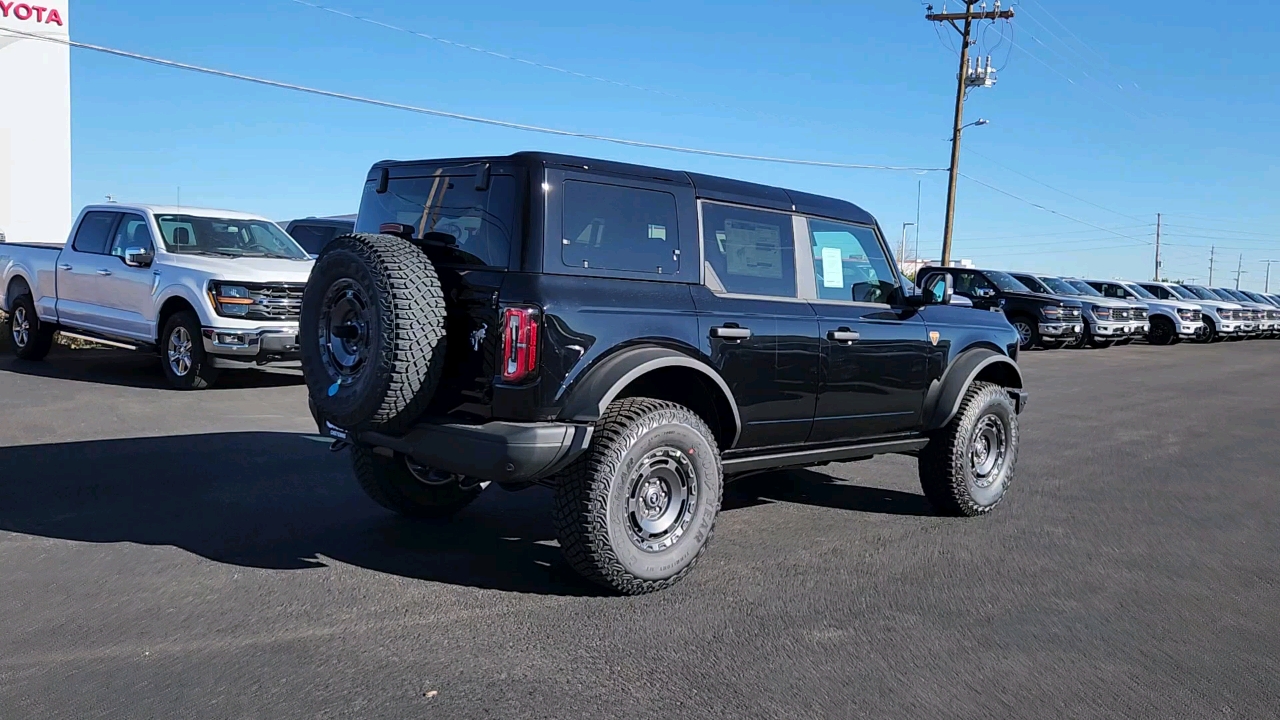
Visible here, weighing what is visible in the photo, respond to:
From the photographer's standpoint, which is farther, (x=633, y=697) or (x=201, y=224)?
(x=201, y=224)

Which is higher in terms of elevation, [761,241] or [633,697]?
[761,241]

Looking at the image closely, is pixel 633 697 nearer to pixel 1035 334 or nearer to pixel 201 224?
pixel 201 224

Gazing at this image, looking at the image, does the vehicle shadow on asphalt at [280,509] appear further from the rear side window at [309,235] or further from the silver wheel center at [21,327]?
the rear side window at [309,235]

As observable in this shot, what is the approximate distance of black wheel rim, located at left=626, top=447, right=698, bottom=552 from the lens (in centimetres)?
505

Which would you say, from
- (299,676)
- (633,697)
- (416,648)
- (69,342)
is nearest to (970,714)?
(633,697)

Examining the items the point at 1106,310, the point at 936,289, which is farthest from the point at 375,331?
the point at 1106,310

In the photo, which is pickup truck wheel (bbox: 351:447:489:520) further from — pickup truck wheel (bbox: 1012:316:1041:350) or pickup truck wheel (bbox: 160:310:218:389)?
pickup truck wheel (bbox: 1012:316:1041:350)

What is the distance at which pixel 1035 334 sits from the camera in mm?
24578

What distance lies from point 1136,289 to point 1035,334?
883 centimetres

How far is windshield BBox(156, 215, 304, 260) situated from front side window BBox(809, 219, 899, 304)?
7.83 meters

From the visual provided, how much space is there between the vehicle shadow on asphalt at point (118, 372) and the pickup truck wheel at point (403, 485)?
6214 mm

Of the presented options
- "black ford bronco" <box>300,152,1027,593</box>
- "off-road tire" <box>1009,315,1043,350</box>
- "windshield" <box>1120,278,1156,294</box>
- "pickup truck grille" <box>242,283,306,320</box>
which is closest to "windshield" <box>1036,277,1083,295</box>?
"off-road tire" <box>1009,315,1043,350</box>

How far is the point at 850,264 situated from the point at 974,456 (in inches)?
64.6

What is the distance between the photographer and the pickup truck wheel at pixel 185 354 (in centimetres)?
1123
